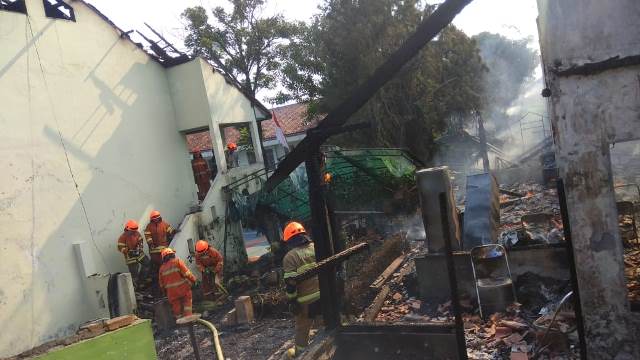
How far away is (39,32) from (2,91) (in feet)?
5.72

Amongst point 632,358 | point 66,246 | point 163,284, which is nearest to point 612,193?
point 632,358

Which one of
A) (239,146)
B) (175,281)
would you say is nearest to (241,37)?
(239,146)

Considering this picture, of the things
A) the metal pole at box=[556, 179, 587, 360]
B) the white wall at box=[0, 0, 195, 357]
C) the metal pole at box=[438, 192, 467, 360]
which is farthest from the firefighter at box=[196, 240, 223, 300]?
the metal pole at box=[556, 179, 587, 360]

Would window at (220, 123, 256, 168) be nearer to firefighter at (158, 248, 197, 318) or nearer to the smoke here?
firefighter at (158, 248, 197, 318)

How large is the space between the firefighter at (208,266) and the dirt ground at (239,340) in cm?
138

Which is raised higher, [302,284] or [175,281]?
[302,284]

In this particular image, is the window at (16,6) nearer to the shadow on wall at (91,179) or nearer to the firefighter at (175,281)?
the shadow on wall at (91,179)

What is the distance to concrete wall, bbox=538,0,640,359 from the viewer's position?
3.87 m

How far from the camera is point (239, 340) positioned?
776cm

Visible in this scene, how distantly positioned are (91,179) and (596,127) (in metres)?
10.0

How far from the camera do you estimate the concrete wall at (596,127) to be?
12.7ft

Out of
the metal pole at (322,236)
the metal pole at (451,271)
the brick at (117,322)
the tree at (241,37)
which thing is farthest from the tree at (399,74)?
the brick at (117,322)

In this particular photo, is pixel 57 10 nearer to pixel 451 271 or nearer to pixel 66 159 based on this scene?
pixel 66 159

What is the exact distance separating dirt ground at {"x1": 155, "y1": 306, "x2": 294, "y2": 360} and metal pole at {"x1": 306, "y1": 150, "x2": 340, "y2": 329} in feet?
7.71
